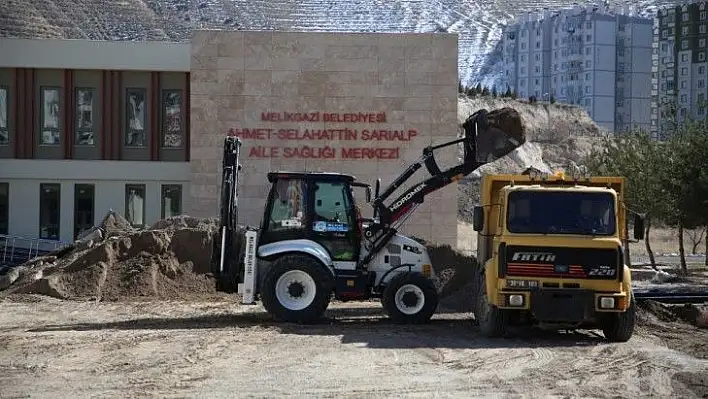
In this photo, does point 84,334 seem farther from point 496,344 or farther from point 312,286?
point 496,344

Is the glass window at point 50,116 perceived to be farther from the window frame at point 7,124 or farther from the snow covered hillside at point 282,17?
the snow covered hillside at point 282,17

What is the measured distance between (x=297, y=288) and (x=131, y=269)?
7.62 meters

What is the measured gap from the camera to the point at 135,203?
121ft

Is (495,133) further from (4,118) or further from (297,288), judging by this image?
(4,118)

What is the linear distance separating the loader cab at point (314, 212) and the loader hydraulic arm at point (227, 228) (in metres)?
0.59

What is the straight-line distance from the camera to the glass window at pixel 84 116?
3656 cm

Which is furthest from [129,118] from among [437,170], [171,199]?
[437,170]

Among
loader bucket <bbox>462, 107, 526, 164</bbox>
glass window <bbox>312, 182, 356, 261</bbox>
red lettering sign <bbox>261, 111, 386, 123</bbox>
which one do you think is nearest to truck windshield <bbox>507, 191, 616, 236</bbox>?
loader bucket <bbox>462, 107, 526, 164</bbox>

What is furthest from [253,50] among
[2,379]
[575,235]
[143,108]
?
[2,379]

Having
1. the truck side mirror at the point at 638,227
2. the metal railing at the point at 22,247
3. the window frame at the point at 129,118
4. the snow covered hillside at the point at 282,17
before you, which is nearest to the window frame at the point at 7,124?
the metal railing at the point at 22,247

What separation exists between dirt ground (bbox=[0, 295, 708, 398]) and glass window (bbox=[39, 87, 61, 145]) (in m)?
17.5

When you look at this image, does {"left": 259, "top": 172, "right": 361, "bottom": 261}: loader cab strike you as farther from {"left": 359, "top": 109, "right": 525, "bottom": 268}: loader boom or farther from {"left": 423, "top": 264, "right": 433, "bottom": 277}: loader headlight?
{"left": 423, "top": 264, "right": 433, "bottom": 277}: loader headlight

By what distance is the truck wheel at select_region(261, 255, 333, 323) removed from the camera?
59.8 ft

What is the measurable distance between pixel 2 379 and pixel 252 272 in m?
6.18
